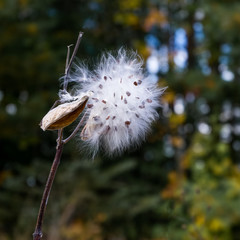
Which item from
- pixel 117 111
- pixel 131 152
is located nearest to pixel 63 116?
pixel 117 111

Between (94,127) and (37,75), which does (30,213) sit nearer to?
(37,75)

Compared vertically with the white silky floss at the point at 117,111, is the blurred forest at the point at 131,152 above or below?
above

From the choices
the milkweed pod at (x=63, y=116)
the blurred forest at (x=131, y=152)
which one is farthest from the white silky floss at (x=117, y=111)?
the blurred forest at (x=131, y=152)

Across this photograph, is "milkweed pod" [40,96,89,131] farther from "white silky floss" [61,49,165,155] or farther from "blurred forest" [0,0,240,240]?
"blurred forest" [0,0,240,240]

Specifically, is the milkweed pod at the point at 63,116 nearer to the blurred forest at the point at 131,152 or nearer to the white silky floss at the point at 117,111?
the white silky floss at the point at 117,111

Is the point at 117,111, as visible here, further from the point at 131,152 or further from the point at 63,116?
→ the point at 131,152

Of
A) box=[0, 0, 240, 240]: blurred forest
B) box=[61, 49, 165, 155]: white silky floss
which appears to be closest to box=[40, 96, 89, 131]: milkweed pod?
box=[61, 49, 165, 155]: white silky floss

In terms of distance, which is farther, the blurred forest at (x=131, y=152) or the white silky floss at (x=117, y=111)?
the blurred forest at (x=131, y=152)
